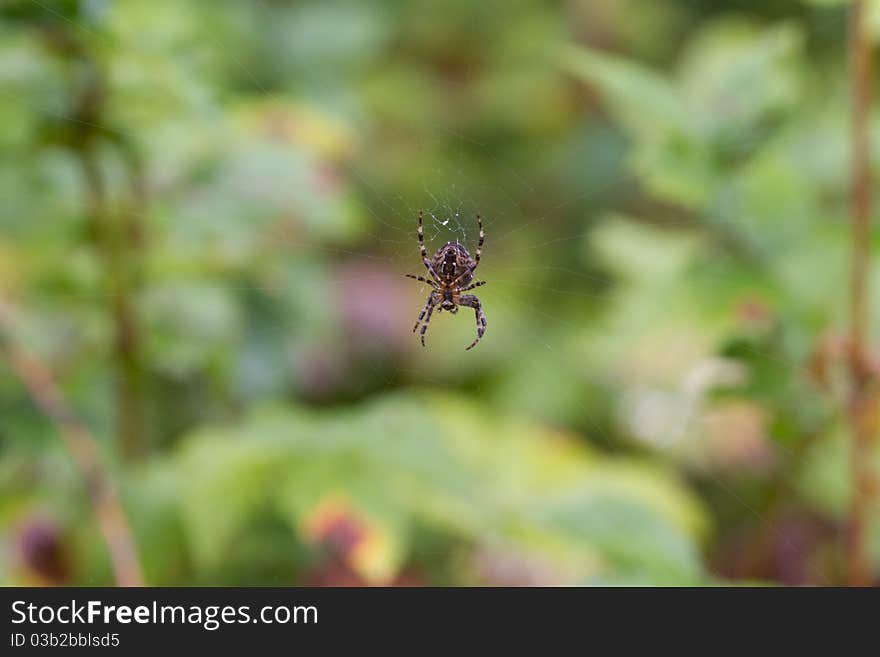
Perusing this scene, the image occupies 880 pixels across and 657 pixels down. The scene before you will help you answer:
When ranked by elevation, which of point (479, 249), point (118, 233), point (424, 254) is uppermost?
point (424, 254)

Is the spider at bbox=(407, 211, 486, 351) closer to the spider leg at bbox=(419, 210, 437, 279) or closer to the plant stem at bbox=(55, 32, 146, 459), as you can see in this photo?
the spider leg at bbox=(419, 210, 437, 279)

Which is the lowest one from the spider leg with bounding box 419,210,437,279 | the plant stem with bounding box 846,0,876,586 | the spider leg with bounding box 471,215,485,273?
the plant stem with bounding box 846,0,876,586

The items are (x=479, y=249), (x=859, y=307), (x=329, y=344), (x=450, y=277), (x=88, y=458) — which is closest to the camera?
(x=859, y=307)

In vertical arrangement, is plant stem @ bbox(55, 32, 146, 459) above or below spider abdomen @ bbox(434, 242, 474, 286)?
below

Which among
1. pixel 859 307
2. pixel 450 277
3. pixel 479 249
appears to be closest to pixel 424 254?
pixel 450 277

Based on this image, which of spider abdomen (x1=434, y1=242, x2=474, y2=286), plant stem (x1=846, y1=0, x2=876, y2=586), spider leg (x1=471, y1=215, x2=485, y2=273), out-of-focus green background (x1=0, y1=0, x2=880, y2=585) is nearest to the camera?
plant stem (x1=846, y1=0, x2=876, y2=586)

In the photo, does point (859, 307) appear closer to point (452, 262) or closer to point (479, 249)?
point (479, 249)

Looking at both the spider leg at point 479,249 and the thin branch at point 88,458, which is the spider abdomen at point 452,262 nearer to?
the spider leg at point 479,249

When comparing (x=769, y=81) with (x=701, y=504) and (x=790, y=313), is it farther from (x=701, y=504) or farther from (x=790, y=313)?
(x=701, y=504)

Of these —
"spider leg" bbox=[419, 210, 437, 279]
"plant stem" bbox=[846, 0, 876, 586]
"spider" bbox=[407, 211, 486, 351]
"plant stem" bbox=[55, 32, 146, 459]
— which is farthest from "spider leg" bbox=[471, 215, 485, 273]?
"plant stem" bbox=[846, 0, 876, 586]
